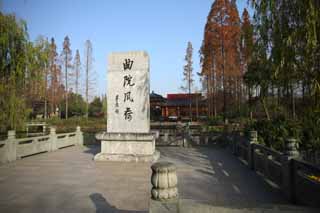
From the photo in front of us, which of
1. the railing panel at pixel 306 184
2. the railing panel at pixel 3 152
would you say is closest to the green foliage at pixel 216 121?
the railing panel at pixel 3 152

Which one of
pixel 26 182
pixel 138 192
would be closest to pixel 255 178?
pixel 138 192

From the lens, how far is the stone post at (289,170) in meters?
3.65

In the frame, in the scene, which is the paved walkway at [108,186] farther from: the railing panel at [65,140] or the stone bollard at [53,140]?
the railing panel at [65,140]

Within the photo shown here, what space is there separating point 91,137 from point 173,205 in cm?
1188

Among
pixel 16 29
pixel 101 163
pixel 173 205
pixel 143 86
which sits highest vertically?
pixel 16 29

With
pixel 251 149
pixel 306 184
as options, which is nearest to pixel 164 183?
pixel 306 184

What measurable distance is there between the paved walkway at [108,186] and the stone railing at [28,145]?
0.73 meters

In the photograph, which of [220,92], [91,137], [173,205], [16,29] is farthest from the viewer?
[220,92]

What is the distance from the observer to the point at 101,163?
688 cm

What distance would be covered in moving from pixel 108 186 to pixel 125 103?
3.53 metres

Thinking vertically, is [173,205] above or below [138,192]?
above

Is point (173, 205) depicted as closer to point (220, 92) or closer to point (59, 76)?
point (220, 92)

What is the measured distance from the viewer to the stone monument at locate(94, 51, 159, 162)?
286 inches

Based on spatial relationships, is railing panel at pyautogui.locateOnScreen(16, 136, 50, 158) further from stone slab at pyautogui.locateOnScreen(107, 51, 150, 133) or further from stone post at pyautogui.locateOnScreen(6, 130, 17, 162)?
stone slab at pyautogui.locateOnScreen(107, 51, 150, 133)
